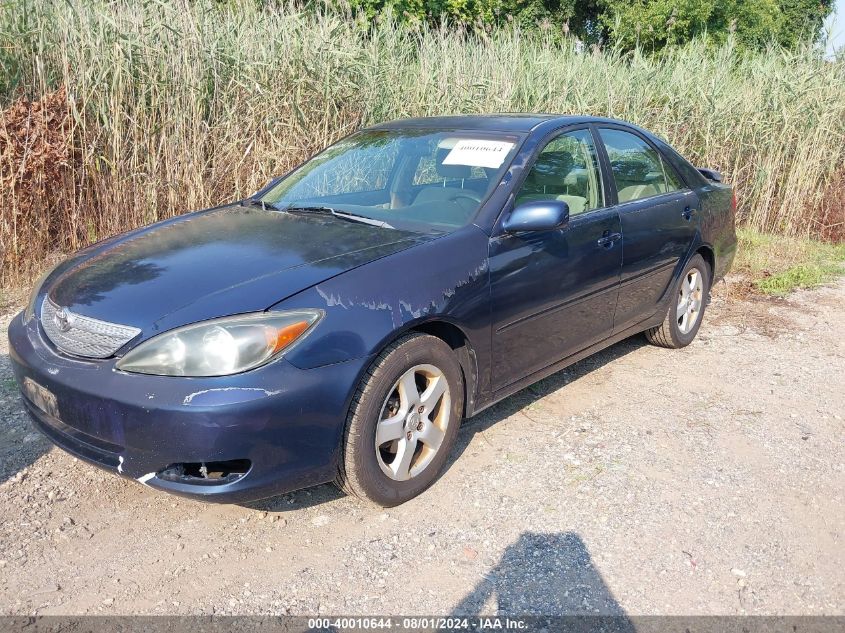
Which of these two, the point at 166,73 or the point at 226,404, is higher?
the point at 166,73

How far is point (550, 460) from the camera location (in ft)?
11.8

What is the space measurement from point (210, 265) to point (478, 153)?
1.50 metres

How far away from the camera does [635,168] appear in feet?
15.1

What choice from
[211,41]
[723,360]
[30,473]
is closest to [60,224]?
[211,41]

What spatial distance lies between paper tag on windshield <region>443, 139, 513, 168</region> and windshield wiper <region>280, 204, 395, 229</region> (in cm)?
57

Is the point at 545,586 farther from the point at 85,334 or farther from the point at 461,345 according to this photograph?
the point at 85,334

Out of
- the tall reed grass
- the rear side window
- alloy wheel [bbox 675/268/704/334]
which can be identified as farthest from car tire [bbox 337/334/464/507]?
the tall reed grass

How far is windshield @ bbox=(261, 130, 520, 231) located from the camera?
142 inches

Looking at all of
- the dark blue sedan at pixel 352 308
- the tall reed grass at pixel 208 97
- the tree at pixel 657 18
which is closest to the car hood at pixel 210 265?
the dark blue sedan at pixel 352 308

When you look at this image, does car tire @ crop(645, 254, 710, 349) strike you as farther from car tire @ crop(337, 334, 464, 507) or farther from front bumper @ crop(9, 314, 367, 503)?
front bumper @ crop(9, 314, 367, 503)

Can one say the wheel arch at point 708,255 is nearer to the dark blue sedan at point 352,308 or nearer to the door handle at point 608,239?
the dark blue sedan at point 352,308

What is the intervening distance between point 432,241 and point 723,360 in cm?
277

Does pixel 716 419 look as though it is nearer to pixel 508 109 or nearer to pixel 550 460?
pixel 550 460

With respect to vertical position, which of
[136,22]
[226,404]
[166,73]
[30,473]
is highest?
[136,22]
